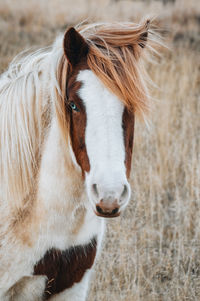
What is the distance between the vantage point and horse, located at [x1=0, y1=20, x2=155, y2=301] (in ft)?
6.12

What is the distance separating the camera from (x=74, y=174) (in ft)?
6.94

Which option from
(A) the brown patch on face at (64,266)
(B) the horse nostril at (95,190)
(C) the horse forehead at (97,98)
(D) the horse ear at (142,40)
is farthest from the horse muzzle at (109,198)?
(D) the horse ear at (142,40)

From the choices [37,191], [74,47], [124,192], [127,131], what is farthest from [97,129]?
[37,191]

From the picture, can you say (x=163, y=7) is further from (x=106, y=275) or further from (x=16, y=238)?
(x=16, y=238)

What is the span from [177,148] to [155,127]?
548 millimetres

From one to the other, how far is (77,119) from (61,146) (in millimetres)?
271

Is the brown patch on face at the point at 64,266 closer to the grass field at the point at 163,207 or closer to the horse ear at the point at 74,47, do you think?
the grass field at the point at 163,207

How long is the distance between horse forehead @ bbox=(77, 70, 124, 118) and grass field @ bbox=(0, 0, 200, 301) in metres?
0.46

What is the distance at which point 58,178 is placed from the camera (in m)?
2.14

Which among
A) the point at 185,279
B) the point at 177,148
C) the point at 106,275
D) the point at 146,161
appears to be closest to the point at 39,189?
the point at 106,275

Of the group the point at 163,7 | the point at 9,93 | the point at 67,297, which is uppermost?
the point at 9,93

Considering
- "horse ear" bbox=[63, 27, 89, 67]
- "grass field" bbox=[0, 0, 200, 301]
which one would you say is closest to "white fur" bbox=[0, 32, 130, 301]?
"horse ear" bbox=[63, 27, 89, 67]

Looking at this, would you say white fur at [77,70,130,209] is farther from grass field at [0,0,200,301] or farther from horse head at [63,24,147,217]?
grass field at [0,0,200,301]

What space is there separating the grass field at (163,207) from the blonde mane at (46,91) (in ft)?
1.16
